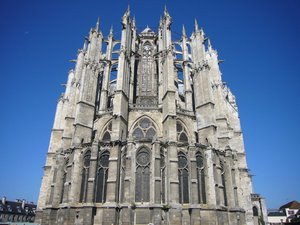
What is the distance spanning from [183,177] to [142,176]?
3.15 meters

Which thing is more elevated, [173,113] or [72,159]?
[173,113]

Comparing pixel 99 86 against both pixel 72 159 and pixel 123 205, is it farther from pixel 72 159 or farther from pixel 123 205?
pixel 123 205

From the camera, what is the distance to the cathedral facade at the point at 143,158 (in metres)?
16.7

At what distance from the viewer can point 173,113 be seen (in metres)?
19.8

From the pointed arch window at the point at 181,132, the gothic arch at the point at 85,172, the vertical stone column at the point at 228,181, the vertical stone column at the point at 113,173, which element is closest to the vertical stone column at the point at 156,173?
the vertical stone column at the point at 113,173

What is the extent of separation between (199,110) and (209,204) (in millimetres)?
8769

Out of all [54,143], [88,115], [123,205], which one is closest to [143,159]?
[123,205]

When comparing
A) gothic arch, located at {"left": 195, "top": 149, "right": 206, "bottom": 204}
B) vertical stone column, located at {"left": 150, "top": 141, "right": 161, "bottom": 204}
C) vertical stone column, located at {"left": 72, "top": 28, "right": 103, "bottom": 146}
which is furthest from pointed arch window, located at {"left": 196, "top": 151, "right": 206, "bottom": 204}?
vertical stone column, located at {"left": 72, "top": 28, "right": 103, "bottom": 146}

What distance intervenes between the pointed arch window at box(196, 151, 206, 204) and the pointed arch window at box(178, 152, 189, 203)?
0.99 metres

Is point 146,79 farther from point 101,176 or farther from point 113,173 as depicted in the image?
point 113,173

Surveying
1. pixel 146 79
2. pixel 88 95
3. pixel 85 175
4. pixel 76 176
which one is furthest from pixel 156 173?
pixel 146 79

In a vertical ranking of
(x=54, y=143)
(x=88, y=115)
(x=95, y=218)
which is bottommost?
(x=95, y=218)

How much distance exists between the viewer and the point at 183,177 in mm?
18141

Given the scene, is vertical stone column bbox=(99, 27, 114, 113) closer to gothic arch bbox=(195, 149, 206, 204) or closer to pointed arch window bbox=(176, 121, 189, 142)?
pointed arch window bbox=(176, 121, 189, 142)
